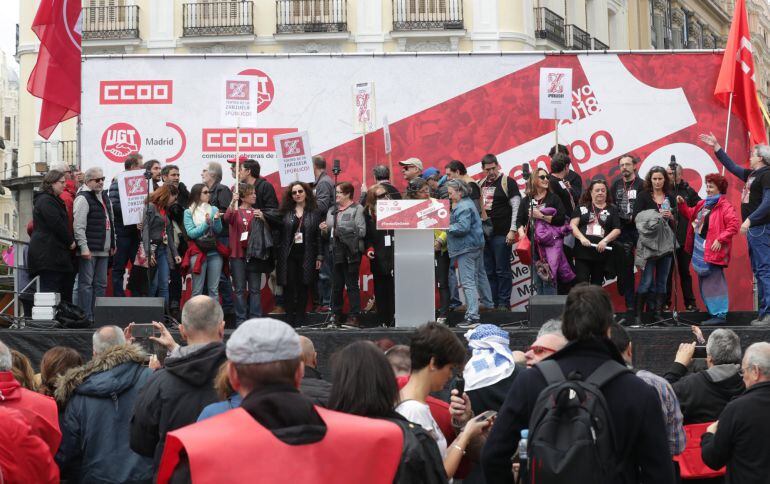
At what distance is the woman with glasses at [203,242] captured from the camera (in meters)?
13.0

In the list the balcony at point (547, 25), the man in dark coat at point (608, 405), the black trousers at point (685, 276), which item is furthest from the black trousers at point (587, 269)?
the balcony at point (547, 25)

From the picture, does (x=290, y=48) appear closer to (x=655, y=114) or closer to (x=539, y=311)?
(x=655, y=114)

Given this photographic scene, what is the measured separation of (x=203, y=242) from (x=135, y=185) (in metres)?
0.95

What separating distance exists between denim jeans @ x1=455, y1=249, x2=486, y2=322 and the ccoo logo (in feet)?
15.5

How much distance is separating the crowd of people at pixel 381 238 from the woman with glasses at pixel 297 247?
0.04 ft

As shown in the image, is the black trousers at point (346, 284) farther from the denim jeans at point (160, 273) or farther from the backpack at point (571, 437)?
the backpack at point (571, 437)

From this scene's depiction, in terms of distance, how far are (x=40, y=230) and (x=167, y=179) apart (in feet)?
5.09

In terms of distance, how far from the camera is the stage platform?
11.4 m

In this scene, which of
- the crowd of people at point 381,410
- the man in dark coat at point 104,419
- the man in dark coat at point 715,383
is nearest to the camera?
the crowd of people at point 381,410

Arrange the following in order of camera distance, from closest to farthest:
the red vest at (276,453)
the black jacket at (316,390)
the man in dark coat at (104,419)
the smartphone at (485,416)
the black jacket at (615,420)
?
the red vest at (276,453) < the black jacket at (615,420) < the black jacket at (316,390) < the smartphone at (485,416) < the man in dark coat at (104,419)

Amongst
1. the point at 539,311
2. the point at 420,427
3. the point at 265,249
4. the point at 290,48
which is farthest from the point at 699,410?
the point at 290,48

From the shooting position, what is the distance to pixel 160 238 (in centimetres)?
1316

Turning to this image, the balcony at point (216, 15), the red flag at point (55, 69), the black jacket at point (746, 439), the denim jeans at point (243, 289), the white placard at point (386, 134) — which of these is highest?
the balcony at point (216, 15)

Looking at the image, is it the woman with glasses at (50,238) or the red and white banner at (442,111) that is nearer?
the woman with glasses at (50,238)
